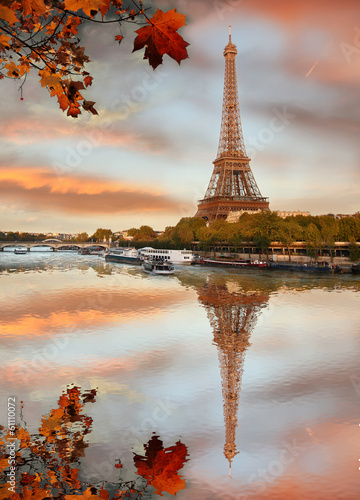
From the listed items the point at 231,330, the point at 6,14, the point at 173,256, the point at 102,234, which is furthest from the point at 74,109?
the point at 102,234

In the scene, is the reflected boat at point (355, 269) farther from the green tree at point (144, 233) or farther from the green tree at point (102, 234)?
the green tree at point (102, 234)

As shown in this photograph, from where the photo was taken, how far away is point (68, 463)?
697cm

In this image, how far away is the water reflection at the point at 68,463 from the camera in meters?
6.16

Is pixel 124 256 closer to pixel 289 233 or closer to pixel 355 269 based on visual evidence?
pixel 289 233

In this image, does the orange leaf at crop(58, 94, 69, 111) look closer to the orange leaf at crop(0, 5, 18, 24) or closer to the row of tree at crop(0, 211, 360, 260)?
the orange leaf at crop(0, 5, 18, 24)

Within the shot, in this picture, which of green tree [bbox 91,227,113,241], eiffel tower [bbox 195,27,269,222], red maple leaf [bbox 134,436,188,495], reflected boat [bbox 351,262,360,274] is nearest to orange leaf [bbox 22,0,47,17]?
red maple leaf [bbox 134,436,188,495]

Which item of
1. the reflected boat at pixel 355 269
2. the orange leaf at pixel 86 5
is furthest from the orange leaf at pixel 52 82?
the reflected boat at pixel 355 269

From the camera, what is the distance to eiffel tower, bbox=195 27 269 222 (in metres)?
93.3

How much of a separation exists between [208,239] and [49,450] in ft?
249

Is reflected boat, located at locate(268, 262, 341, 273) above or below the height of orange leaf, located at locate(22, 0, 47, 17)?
below

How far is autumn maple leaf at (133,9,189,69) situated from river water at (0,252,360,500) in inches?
167

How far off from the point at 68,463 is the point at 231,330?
13.7 meters

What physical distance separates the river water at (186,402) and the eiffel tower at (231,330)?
3.4 inches

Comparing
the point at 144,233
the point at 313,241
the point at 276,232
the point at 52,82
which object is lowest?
the point at 52,82
